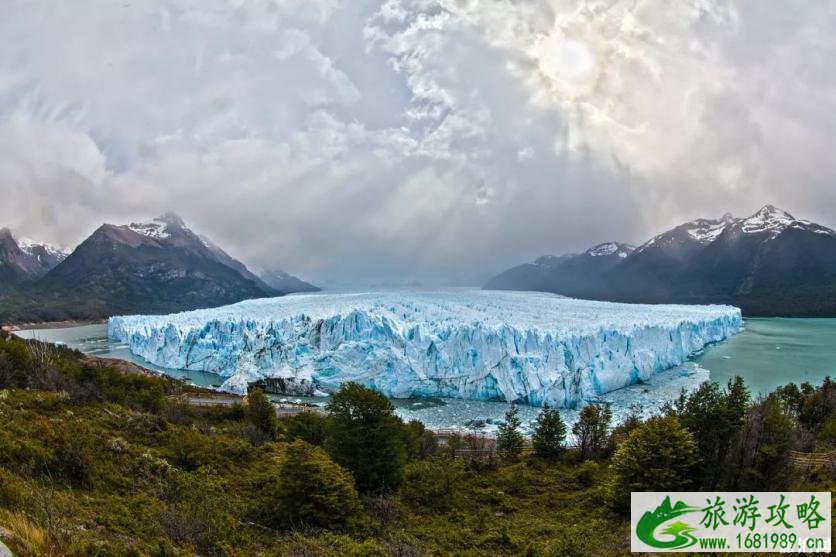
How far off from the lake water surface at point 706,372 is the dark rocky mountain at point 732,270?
42.7 meters

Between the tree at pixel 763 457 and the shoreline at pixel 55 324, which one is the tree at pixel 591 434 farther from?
the shoreline at pixel 55 324

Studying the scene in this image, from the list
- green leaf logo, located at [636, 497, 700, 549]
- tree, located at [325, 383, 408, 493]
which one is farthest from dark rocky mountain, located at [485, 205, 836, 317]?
green leaf logo, located at [636, 497, 700, 549]

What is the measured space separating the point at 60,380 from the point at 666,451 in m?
21.0

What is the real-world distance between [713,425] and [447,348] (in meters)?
23.0

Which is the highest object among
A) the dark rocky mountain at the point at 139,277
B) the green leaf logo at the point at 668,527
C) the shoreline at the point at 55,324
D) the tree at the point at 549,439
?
the dark rocky mountain at the point at 139,277

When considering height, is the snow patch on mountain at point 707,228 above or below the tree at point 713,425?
above

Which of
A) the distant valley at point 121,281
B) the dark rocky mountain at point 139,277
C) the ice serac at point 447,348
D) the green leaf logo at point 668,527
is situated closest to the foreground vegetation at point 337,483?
the green leaf logo at point 668,527

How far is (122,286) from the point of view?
13912 centimetres

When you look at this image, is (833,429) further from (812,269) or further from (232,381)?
(812,269)

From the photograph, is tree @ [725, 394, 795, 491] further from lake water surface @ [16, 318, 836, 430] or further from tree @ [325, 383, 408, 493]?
lake water surface @ [16, 318, 836, 430]

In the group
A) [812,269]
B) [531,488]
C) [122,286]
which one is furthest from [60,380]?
[812,269]

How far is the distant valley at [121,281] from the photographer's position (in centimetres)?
11950

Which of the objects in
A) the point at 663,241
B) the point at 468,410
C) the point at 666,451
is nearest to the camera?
the point at 666,451

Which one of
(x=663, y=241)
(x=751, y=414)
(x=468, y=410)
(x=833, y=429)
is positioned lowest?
(x=468, y=410)
